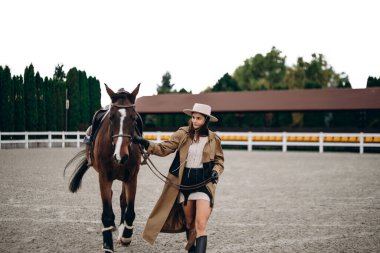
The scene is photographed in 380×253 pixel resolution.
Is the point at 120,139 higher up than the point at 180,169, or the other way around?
the point at 120,139

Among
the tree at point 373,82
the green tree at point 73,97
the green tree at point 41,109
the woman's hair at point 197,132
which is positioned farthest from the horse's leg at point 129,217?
the tree at point 373,82

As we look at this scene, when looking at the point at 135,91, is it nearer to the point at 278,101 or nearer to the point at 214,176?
the point at 214,176

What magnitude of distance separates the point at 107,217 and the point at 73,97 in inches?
1212

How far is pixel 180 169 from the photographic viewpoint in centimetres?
444

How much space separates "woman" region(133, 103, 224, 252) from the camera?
442 cm

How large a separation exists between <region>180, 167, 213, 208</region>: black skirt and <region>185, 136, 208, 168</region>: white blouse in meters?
0.05

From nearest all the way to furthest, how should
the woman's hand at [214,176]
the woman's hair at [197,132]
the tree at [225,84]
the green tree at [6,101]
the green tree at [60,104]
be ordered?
the woman's hand at [214,176] < the woman's hair at [197,132] < the green tree at [6,101] < the green tree at [60,104] < the tree at [225,84]

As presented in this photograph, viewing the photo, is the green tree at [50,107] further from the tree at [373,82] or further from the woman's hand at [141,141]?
the woman's hand at [141,141]

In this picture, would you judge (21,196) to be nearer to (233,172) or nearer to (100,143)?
(100,143)

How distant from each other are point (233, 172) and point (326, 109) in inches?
707

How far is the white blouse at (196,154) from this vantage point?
14.6 ft

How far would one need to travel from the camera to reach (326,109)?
3011cm

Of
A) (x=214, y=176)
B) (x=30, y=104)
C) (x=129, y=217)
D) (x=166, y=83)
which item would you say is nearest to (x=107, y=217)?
→ (x=129, y=217)

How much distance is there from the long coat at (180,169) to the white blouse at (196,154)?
4 centimetres
